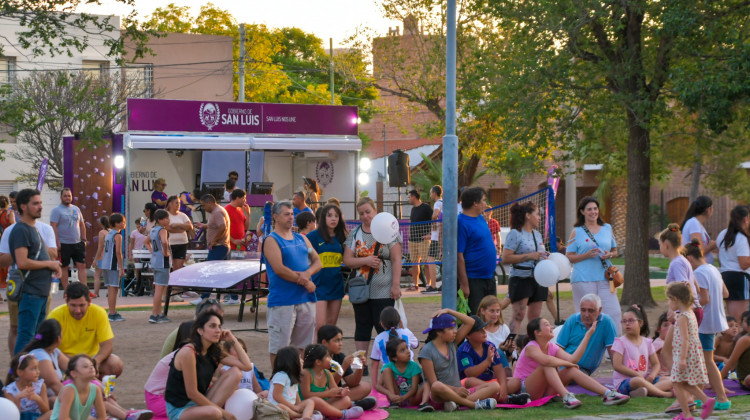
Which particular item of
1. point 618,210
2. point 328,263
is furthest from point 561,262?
point 618,210

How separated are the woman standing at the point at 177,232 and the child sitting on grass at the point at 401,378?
7654mm

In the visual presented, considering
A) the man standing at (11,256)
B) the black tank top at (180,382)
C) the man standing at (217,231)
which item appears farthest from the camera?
the man standing at (217,231)

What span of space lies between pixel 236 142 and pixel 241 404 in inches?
522

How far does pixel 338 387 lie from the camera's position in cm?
845

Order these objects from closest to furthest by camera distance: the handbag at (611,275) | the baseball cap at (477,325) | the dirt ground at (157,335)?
the baseball cap at (477,325) < the dirt ground at (157,335) < the handbag at (611,275)

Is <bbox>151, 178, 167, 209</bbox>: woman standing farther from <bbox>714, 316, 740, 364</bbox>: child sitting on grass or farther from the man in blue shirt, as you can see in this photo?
<bbox>714, 316, 740, 364</bbox>: child sitting on grass

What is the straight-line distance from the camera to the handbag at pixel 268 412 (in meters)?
7.74

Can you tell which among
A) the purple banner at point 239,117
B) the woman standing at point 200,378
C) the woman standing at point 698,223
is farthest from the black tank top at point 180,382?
the purple banner at point 239,117

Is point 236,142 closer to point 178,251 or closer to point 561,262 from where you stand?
point 178,251

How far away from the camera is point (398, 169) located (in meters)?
21.0

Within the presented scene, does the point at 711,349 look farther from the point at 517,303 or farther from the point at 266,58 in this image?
the point at 266,58

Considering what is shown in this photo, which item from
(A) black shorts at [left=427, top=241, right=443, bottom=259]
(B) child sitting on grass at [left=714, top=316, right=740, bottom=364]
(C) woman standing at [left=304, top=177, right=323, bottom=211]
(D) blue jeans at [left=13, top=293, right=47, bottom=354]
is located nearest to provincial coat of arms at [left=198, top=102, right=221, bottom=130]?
(C) woman standing at [left=304, top=177, right=323, bottom=211]

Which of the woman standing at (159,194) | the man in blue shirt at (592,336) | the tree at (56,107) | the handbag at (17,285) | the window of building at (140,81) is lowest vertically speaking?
the man in blue shirt at (592,336)

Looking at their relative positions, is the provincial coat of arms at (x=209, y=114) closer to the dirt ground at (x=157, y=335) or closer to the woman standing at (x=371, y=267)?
the dirt ground at (x=157, y=335)
